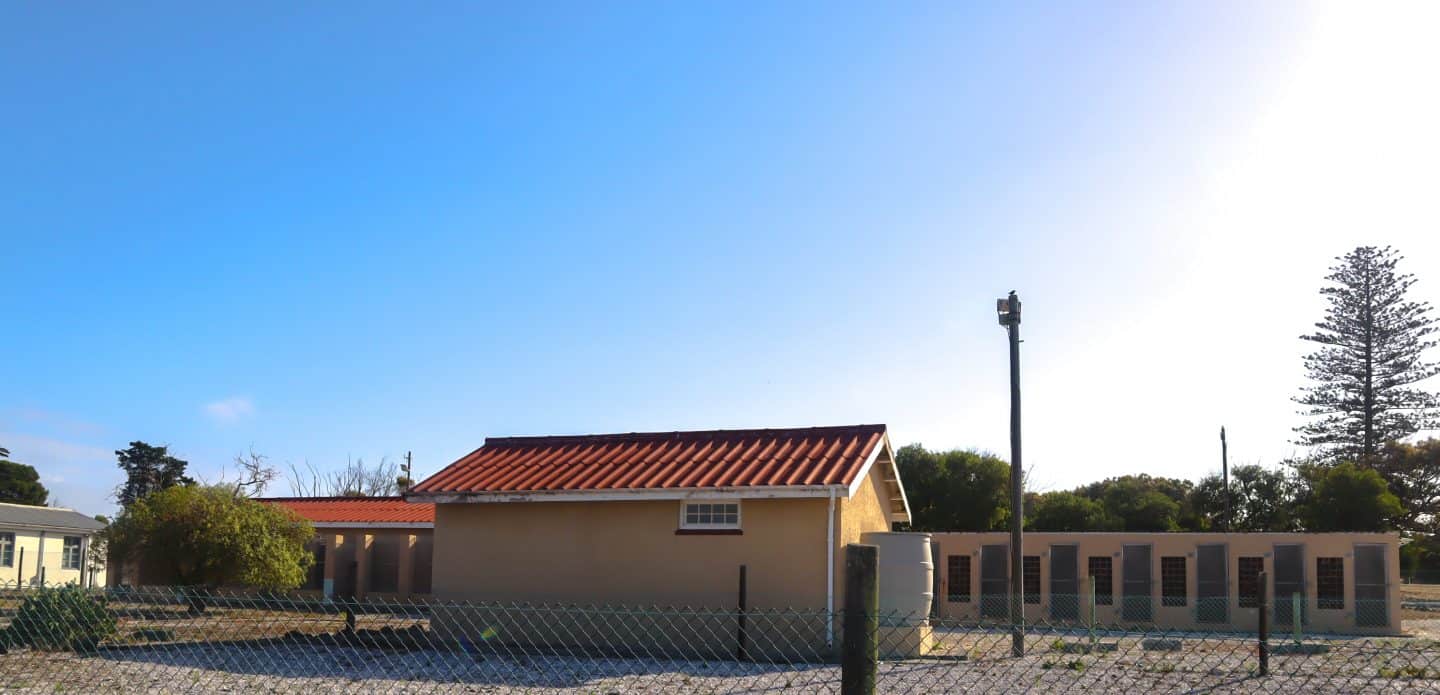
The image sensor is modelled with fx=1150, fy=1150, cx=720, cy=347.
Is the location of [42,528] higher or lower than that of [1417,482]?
lower

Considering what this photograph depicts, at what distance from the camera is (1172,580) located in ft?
83.9

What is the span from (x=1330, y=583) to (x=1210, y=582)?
2357mm

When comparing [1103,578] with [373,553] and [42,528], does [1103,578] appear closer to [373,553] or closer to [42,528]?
[373,553]

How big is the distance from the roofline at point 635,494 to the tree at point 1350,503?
98.0ft

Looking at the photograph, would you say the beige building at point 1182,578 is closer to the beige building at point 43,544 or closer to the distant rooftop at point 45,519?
the beige building at point 43,544

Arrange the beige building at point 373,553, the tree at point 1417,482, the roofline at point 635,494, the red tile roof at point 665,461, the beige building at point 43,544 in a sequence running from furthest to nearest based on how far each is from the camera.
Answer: the tree at point 1417,482 → the beige building at point 43,544 → the beige building at point 373,553 → the red tile roof at point 665,461 → the roofline at point 635,494

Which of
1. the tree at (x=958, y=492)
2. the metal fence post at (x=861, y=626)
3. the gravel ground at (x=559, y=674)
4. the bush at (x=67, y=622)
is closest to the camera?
the metal fence post at (x=861, y=626)

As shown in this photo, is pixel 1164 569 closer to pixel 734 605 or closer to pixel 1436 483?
pixel 734 605

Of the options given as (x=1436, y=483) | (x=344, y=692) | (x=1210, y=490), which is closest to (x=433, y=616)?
(x=344, y=692)

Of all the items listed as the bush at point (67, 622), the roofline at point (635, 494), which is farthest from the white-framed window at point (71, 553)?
the bush at point (67, 622)

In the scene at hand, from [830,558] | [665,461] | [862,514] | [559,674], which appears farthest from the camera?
[665,461]

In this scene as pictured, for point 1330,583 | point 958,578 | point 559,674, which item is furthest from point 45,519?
point 1330,583

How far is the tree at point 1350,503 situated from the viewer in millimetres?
38062

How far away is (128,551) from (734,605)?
44.6ft
